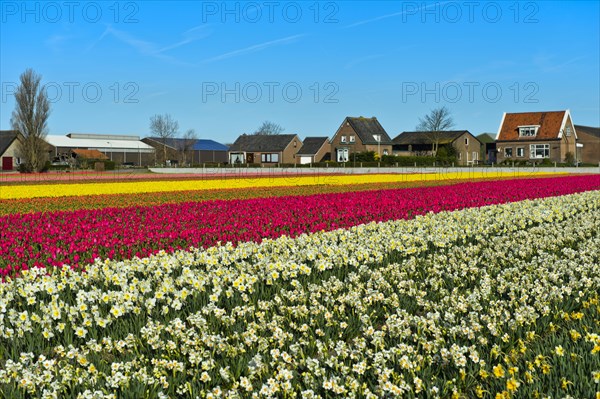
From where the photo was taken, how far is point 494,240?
9797 mm

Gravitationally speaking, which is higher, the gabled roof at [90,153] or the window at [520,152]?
the gabled roof at [90,153]

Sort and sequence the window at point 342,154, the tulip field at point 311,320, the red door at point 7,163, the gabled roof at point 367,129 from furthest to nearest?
1. the window at point 342,154
2. the gabled roof at point 367,129
3. the red door at point 7,163
4. the tulip field at point 311,320

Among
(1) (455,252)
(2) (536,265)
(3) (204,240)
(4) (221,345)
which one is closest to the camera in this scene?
(4) (221,345)

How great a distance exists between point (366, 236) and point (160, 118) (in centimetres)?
10155

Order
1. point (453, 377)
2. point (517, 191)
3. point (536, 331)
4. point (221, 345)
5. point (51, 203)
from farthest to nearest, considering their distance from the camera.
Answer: point (517, 191) → point (51, 203) → point (536, 331) → point (221, 345) → point (453, 377)

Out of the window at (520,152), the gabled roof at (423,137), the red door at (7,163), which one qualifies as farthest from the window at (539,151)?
the red door at (7,163)

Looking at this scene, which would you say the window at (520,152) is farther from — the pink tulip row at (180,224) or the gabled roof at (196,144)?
the pink tulip row at (180,224)

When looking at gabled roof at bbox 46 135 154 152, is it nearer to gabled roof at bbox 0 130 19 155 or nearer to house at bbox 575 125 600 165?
gabled roof at bbox 0 130 19 155

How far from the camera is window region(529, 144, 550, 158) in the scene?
75.4 metres

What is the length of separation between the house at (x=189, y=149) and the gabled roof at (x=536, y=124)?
51.4m

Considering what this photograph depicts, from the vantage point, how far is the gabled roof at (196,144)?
356 ft

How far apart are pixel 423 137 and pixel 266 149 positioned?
26012 millimetres

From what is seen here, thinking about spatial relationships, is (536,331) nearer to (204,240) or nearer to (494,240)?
(494,240)

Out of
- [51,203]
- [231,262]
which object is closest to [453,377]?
[231,262]
